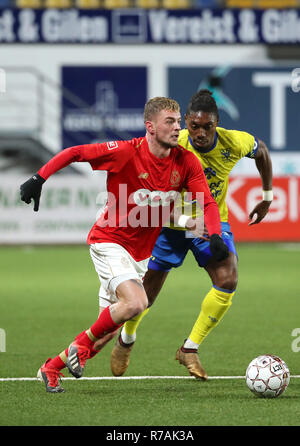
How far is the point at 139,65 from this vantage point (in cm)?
2377

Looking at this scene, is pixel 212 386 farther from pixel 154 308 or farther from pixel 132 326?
pixel 154 308

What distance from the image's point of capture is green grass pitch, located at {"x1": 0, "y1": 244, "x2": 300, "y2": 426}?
5.17 meters

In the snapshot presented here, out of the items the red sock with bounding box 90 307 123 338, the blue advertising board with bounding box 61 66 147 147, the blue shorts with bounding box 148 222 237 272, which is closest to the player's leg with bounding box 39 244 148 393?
the red sock with bounding box 90 307 123 338

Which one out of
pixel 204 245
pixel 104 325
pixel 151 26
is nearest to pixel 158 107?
pixel 204 245

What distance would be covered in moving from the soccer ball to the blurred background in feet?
51.0

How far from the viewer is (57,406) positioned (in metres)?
5.37

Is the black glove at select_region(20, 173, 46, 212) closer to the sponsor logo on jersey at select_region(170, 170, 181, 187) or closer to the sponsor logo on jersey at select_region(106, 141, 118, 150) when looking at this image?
the sponsor logo on jersey at select_region(106, 141, 118, 150)

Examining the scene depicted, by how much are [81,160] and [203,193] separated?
85 cm

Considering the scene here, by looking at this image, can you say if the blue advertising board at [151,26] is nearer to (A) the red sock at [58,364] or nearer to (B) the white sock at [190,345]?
(B) the white sock at [190,345]

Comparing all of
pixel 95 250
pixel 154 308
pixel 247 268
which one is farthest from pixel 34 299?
pixel 95 250

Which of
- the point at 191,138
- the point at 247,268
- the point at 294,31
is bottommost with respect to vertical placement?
the point at 247,268

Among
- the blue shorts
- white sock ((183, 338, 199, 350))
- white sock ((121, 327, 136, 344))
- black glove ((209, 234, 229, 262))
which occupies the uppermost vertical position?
black glove ((209, 234, 229, 262))

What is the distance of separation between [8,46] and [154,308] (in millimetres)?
14049

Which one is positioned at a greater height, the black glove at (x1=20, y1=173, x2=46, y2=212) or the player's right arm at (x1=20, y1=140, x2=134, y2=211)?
the player's right arm at (x1=20, y1=140, x2=134, y2=211)
